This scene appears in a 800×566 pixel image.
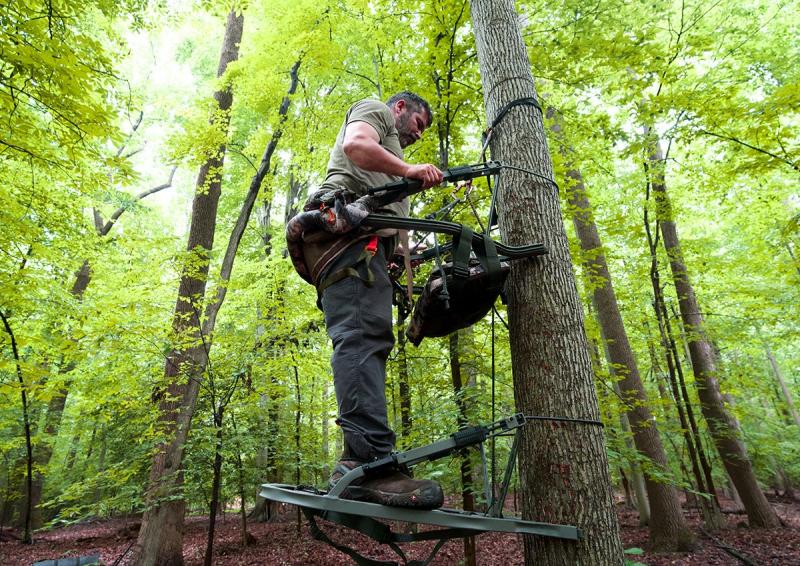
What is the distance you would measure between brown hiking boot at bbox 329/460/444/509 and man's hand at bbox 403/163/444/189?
1363 mm

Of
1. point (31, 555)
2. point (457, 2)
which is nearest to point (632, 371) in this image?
point (457, 2)

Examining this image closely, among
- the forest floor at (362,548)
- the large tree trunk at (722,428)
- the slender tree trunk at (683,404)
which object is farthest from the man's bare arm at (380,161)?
the large tree trunk at (722,428)

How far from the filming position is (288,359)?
6574 mm

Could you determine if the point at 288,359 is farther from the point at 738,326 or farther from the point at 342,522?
the point at 738,326

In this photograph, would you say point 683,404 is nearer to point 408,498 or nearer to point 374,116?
point 408,498

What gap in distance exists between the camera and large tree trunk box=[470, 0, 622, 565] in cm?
195

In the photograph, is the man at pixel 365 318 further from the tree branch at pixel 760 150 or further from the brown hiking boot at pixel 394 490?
the tree branch at pixel 760 150

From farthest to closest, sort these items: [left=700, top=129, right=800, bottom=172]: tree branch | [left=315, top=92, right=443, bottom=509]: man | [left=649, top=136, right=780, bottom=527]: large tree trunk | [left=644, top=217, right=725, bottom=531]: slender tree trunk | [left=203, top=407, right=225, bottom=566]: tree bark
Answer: [left=649, top=136, right=780, bottom=527]: large tree trunk < [left=644, top=217, right=725, bottom=531]: slender tree trunk < [left=203, top=407, right=225, bottom=566]: tree bark < [left=700, top=129, right=800, bottom=172]: tree branch < [left=315, top=92, right=443, bottom=509]: man

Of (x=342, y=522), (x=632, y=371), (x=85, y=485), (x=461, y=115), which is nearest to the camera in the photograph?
(x=342, y=522)

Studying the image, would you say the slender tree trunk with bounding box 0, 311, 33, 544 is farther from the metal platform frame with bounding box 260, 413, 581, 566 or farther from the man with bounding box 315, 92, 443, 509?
the metal platform frame with bounding box 260, 413, 581, 566

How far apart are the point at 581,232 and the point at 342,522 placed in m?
7.38

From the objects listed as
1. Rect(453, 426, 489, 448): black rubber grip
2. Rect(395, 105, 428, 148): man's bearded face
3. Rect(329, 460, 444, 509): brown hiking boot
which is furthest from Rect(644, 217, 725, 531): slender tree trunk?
Rect(329, 460, 444, 509): brown hiking boot

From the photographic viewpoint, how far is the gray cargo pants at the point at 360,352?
1.89 m

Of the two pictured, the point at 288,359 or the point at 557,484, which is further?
the point at 288,359
